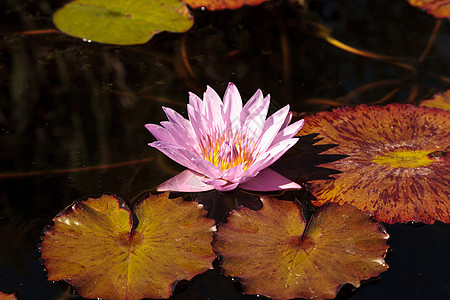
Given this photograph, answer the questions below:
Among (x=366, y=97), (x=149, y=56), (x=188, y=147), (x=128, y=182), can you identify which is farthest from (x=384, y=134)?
(x=149, y=56)

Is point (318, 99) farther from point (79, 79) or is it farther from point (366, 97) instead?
point (79, 79)

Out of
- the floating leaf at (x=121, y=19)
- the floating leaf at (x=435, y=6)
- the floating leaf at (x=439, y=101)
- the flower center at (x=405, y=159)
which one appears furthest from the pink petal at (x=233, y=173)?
the floating leaf at (x=435, y=6)

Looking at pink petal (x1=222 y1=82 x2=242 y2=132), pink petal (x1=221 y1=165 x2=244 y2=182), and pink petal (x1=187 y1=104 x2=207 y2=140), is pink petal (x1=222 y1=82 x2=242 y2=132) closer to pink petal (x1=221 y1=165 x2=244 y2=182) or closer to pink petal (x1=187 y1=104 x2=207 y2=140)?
pink petal (x1=187 y1=104 x2=207 y2=140)

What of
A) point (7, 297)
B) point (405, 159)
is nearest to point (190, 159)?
point (7, 297)

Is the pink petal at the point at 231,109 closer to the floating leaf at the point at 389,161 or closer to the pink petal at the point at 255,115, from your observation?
the pink petal at the point at 255,115

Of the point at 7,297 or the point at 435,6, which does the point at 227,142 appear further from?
the point at 435,6

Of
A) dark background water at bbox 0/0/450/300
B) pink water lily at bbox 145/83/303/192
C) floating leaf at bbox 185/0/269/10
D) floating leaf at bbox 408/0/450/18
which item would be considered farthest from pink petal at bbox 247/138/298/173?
floating leaf at bbox 408/0/450/18
